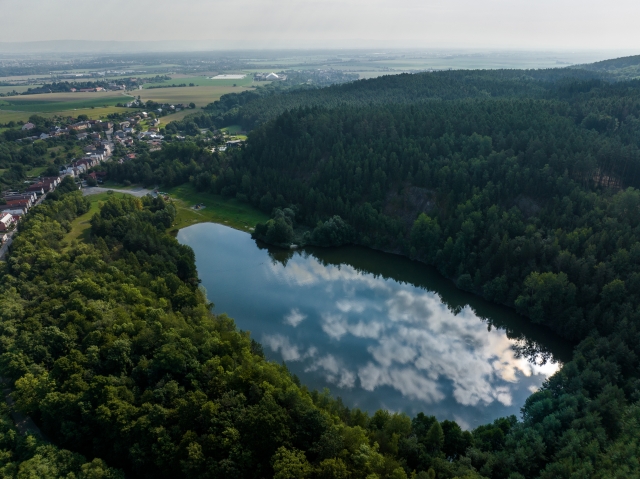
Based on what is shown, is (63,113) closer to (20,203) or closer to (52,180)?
(52,180)

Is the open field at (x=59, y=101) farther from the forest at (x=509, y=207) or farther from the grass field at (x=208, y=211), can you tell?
the grass field at (x=208, y=211)

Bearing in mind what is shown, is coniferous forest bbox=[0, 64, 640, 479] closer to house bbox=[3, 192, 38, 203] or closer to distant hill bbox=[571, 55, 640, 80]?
house bbox=[3, 192, 38, 203]

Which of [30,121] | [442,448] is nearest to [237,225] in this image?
[442,448]

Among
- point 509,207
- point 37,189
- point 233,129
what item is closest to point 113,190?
point 37,189

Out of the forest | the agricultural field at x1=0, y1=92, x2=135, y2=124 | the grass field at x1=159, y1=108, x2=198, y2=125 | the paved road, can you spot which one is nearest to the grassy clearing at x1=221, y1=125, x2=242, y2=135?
the grass field at x1=159, y1=108, x2=198, y2=125

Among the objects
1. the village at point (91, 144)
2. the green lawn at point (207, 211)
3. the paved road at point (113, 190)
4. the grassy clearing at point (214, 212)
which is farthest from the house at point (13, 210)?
the grassy clearing at point (214, 212)
